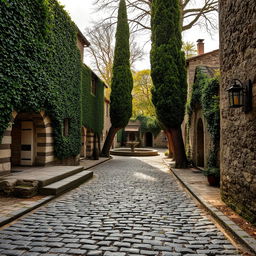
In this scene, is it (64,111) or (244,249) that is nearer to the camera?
(244,249)

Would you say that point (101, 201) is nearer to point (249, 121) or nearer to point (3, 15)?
point (249, 121)

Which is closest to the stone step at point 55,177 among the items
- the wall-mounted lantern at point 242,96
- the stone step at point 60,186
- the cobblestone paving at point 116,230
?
the stone step at point 60,186

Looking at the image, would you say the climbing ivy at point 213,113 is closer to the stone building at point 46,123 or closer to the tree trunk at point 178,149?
the tree trunk at point 178,149

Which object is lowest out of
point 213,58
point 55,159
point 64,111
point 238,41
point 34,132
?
point 55,159

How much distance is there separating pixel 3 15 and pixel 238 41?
602 centimetres

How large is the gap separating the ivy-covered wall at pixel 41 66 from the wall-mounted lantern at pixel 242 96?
5673 mm

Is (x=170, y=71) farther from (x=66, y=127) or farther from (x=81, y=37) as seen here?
(x=66, y=127)

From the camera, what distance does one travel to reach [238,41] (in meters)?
4.43

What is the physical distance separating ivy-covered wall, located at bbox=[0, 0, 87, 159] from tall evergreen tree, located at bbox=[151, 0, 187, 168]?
14.9 feet

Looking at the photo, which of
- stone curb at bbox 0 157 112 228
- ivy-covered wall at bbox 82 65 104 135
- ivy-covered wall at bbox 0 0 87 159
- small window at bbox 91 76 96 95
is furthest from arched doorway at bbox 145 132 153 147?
stone curb at bbox 0 157 112 228

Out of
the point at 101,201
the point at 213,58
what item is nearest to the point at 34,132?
the point at 101,201

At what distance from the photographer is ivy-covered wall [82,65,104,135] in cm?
1501

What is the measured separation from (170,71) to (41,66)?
653cm

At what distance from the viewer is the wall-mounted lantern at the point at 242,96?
394 centimetres
